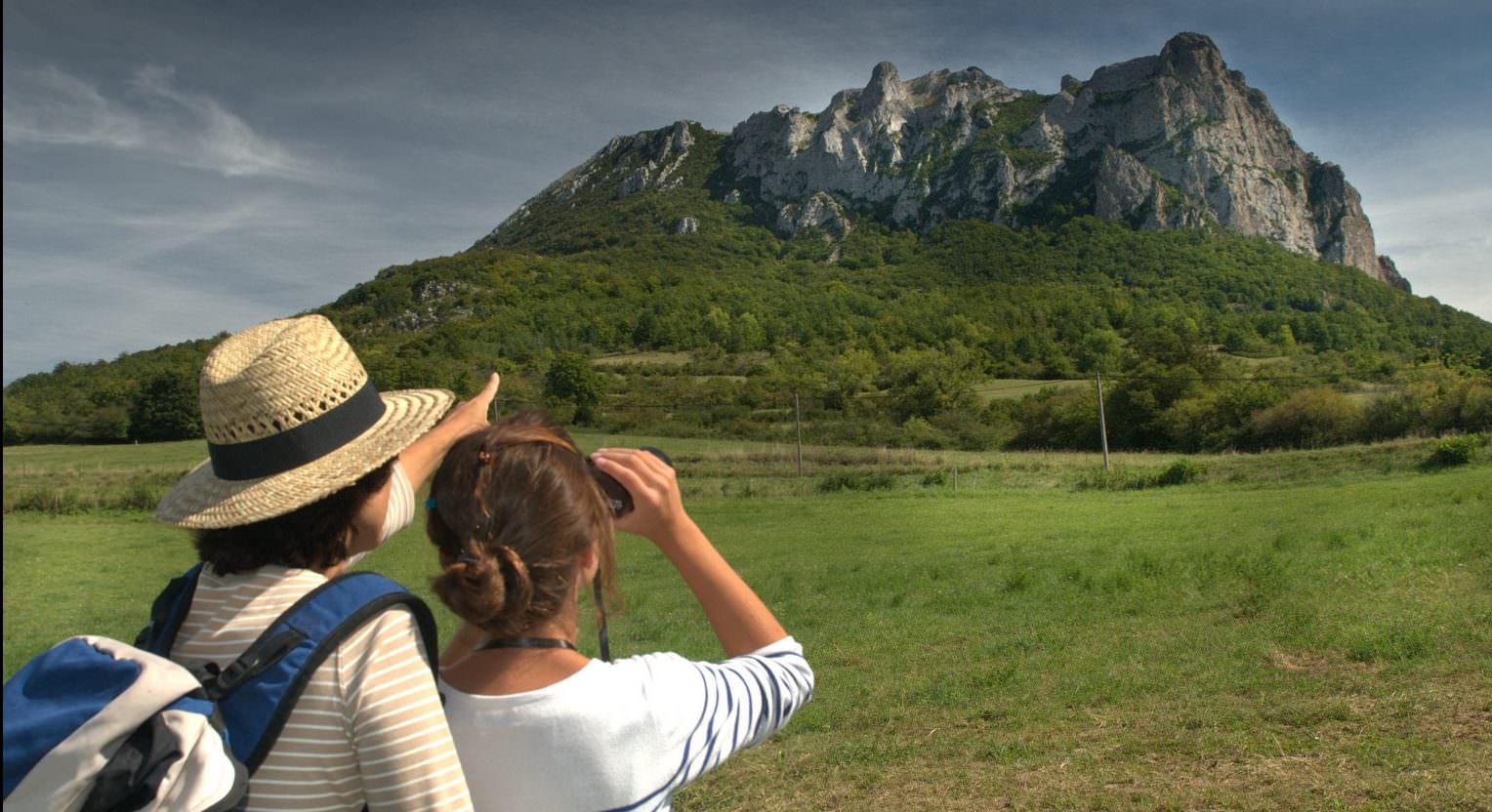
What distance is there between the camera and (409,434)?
162 centimetres

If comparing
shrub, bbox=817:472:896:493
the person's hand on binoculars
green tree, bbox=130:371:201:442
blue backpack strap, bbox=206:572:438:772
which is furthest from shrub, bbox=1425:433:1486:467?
green tree, bbox=130:371:201:442

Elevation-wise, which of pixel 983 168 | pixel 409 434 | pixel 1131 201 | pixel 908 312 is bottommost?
pixel 409 434

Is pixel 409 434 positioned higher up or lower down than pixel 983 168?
lower down

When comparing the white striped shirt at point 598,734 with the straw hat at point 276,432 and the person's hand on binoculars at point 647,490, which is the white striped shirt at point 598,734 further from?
→ the straw hat at point 276,432

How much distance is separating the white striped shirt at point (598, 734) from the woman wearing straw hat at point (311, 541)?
133 millimetres

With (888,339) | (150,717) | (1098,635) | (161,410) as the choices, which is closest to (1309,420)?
(1098,635)

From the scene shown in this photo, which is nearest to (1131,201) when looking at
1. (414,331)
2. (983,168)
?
(983,168)

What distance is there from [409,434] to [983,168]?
16216 centimetres

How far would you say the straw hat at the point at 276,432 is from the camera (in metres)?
1.46

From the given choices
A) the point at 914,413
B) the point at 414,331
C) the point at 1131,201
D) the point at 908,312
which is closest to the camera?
the point at 914,413

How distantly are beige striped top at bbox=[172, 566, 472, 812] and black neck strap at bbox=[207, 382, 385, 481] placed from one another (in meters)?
0.27

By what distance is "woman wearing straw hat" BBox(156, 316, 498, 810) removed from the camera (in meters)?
1.26

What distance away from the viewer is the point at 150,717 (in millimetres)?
1150

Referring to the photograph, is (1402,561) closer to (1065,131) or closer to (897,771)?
(897,771)
